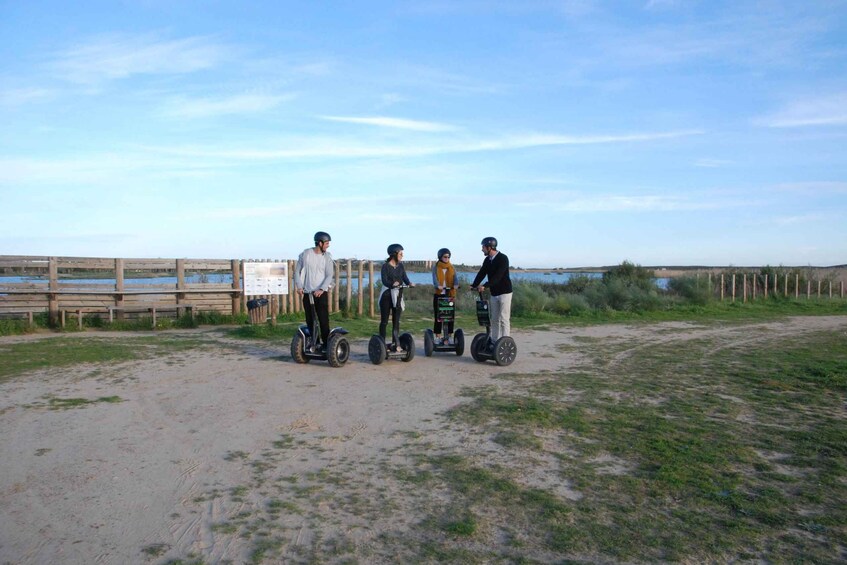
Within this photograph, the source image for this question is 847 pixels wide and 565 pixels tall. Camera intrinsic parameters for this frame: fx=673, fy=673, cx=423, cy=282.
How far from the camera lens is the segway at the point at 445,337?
12.2 metres

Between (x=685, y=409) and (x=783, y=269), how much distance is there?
34599 mm

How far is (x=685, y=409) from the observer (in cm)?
776

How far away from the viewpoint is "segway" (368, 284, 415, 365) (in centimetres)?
1123

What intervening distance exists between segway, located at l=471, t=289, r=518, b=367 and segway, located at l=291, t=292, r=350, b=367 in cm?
228

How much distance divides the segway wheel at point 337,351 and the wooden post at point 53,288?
975cm

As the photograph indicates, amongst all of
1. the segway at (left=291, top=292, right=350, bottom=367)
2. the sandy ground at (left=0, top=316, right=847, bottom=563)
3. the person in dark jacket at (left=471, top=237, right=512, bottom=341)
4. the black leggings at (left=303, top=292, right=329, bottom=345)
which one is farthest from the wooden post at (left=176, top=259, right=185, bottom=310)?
the person in dark jacket at (left=471, top=237, right=512, bottom=341)

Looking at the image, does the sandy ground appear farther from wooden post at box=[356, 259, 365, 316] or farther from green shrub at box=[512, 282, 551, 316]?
green shrub at box=[512, 282, 551, 316]

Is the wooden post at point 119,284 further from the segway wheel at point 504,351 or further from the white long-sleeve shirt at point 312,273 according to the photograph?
the segway wheel at point 504,351

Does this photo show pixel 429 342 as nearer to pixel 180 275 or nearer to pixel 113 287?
pixel 180 275

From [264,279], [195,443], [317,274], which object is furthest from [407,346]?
[264,279]

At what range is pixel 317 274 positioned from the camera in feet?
36.2

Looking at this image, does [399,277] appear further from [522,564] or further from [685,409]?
[522,564]

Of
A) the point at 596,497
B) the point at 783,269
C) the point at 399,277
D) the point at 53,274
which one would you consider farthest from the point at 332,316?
the point at 783,269

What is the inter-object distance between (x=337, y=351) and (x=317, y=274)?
130cm
